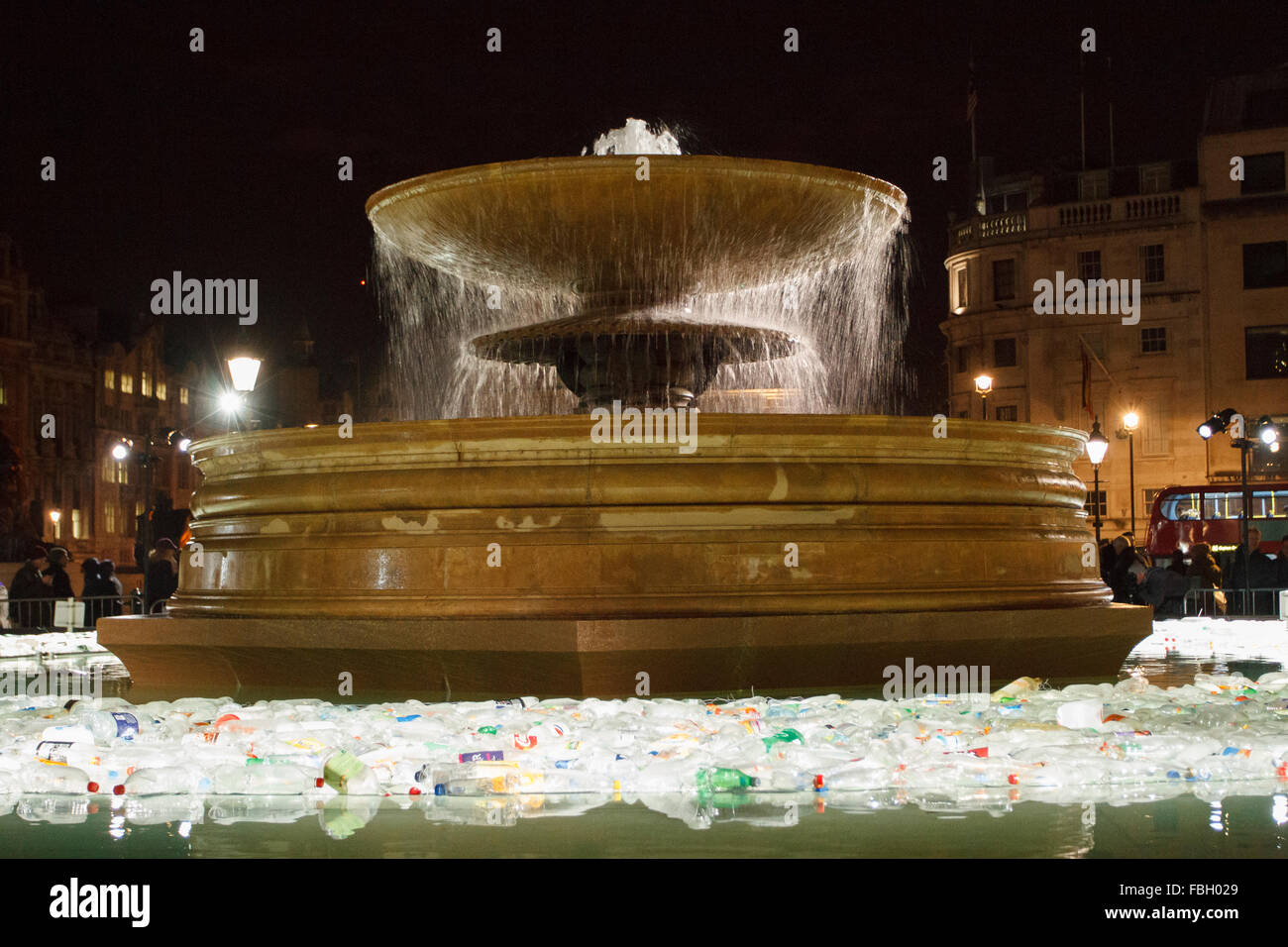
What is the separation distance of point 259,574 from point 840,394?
40.9 m

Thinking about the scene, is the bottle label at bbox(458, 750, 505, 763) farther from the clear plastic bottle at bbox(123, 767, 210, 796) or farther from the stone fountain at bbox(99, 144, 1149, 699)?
the stone fountain at bbox(99, 144, 1149, 699)

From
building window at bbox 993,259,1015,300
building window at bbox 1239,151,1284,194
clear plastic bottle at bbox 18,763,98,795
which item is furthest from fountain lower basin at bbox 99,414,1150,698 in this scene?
building window at bbox 993,259,1015,300

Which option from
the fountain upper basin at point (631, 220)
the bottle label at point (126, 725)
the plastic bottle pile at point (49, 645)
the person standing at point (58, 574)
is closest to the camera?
the bottle label at point (126, 725)

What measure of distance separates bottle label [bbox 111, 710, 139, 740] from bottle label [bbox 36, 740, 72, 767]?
45 centimetres

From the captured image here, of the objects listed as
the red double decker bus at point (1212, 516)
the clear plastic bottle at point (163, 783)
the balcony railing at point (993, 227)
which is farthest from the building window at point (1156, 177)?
the clear plastic bottle at point (163, 783)

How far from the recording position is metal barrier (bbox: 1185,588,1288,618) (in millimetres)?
17938

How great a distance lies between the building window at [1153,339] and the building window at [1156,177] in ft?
16.3

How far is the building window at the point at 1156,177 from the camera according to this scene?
181 feet

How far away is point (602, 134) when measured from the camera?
12.8 metres

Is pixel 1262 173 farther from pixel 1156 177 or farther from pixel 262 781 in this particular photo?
pixel 262 781

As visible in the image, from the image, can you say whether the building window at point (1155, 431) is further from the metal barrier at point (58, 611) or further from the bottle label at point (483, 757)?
the bottle label at point (483, 757)
